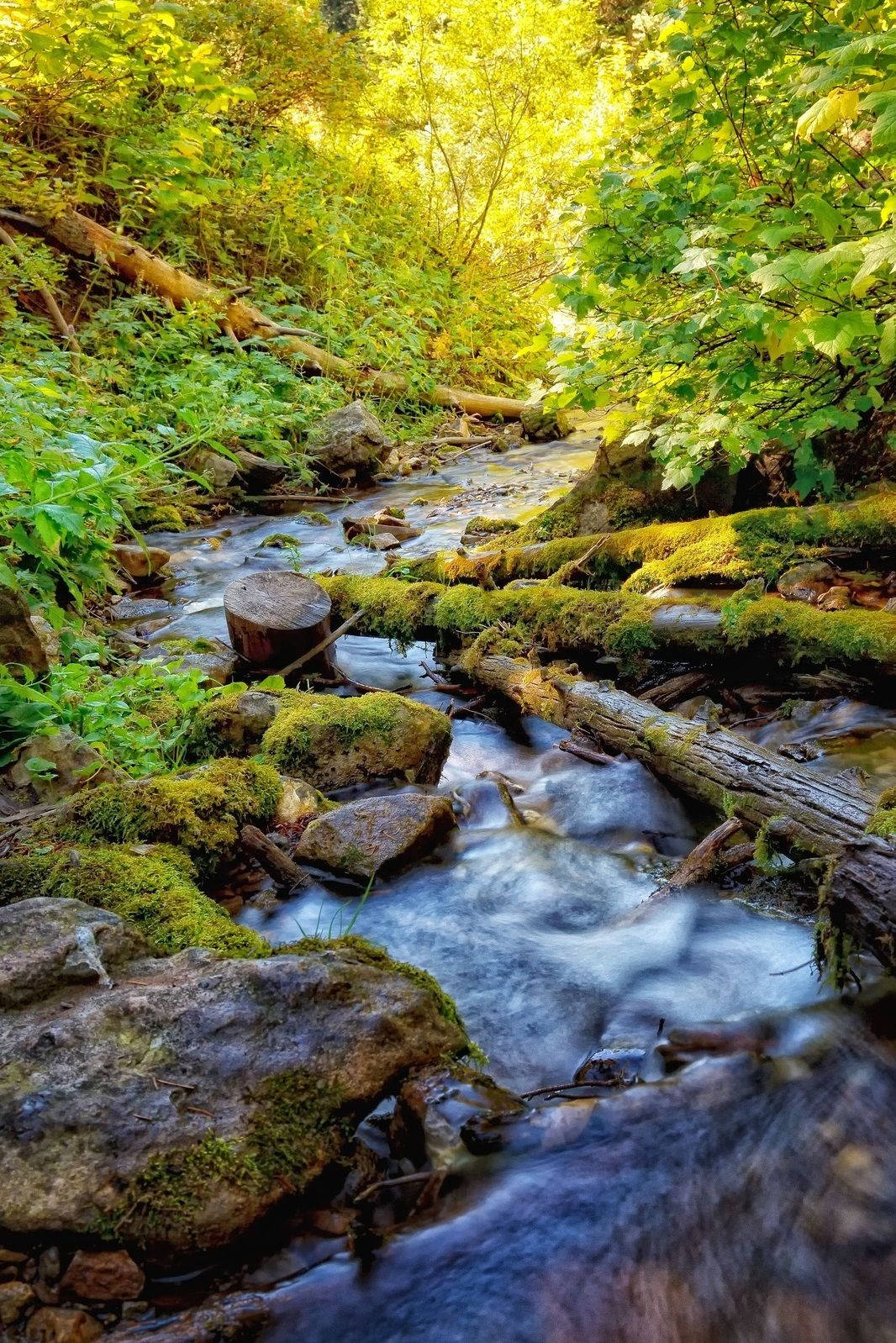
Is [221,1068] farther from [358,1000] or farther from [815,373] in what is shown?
[815,373]

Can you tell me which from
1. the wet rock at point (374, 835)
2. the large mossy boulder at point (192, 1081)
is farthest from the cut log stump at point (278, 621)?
the large mossy boulder at point (192, 1081)

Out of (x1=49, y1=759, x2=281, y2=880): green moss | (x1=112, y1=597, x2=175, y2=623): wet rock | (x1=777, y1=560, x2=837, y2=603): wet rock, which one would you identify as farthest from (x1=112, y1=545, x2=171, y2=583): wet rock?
(x1=777, y1=560, x2=837, y2=603): wet rock

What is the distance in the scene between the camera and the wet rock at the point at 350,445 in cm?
1120

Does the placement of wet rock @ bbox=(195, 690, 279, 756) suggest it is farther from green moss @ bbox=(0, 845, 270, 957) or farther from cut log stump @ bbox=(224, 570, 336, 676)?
green moss @ bbox=(0, 845, 270, 957)

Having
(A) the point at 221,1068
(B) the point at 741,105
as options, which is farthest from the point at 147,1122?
(B) the point at 741,105

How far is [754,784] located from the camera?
11.0 ft

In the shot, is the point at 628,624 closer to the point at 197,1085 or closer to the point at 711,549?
the point at 711,549

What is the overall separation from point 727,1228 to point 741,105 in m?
4.76

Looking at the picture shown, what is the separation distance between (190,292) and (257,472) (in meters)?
3.87

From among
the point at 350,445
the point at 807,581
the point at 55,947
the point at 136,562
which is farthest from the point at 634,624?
the point at 350,445

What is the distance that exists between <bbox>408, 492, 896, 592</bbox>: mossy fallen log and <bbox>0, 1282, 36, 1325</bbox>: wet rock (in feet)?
15.5

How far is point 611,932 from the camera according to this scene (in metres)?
3.31

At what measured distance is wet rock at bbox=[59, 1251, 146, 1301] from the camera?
167cm

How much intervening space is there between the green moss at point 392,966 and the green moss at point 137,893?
234mm
